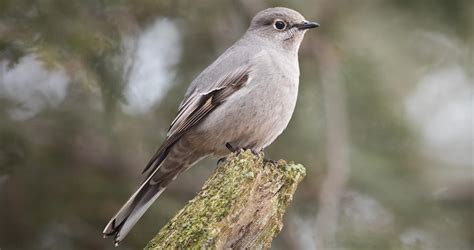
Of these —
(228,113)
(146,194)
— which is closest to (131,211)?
(146,194)

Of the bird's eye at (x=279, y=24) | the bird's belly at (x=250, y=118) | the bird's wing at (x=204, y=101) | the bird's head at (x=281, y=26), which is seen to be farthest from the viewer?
the bird's eye at (x=279, y=24)

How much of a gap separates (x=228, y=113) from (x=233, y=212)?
235 centimetres

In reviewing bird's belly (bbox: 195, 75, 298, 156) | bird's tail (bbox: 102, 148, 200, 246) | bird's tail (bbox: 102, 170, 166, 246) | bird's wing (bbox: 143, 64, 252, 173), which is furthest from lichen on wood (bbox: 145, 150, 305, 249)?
bird's wing (bbox: 143, 64, 252, 173)

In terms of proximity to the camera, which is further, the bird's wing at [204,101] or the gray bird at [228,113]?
the bird's wing at [204,101]

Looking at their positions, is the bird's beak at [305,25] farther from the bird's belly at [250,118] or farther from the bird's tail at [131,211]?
the bird's tail at [131,211]

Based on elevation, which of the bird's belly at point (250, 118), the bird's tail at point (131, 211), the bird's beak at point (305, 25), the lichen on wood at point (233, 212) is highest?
the bird's beak at point (305, 25)

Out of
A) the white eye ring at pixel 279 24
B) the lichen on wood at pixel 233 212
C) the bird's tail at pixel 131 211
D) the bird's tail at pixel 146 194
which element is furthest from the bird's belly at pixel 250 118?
the lichen on wood at pixel 233 212

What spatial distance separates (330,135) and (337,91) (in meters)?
0.45

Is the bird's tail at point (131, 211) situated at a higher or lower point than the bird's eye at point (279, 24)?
lower

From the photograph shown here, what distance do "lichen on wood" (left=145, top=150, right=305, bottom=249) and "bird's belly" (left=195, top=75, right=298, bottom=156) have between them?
175 cm

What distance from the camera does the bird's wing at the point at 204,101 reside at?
6.04m

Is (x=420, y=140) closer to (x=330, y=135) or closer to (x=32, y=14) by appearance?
(x=330, y=135)

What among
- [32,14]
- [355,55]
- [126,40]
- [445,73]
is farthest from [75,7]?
[445,73]

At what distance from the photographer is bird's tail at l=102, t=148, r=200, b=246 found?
547cm
